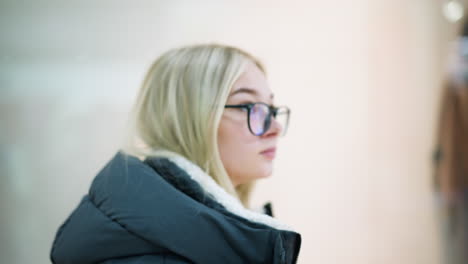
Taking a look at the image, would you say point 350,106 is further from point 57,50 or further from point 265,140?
point 57,50

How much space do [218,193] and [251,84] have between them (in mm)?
277

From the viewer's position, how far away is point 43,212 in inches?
44.4

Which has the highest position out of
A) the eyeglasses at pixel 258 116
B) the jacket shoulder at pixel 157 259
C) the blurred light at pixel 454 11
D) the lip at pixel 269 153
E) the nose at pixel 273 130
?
the blurred light at pixel 454 11

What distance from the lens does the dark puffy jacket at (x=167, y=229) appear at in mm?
678

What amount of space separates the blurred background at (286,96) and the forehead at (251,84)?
0.48 feet

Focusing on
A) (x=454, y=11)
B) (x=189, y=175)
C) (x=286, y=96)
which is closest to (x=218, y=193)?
(x=189, y=175)

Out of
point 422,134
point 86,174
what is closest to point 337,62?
point 422,134

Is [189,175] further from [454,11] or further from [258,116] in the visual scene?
[454,11]

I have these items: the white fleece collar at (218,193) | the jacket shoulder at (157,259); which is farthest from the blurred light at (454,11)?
the jacket shoulder at (157,259)

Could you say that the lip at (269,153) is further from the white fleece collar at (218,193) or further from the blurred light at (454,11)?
the blurred light at (454,11)

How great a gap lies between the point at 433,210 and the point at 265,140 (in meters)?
0.63

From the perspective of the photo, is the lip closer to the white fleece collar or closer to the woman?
the woman

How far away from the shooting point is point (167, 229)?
2.23 feet

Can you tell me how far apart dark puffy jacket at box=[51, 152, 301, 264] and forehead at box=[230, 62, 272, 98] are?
25 cm
